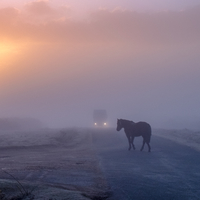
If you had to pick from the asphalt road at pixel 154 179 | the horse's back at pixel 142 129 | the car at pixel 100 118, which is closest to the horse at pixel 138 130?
the horse's back at pixel 142 129

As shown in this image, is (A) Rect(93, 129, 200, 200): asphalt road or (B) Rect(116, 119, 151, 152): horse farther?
(B) Rect(116, 119, 151, 152): horse

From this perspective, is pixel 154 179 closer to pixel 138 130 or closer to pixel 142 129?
pixel 142 129

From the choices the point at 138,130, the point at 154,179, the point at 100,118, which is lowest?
the point at 154,179

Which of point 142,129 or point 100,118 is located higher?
point 100,118

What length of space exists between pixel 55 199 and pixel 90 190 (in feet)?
6.46

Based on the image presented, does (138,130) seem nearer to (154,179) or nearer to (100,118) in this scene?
(154,179)

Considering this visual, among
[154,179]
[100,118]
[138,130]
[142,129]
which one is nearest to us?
[154,179]

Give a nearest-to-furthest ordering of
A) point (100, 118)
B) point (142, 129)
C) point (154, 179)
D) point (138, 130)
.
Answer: point (154, 179)
point (142, 129)
point (138, 130)
point (100, 118)

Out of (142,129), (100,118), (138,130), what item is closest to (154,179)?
(142,129)

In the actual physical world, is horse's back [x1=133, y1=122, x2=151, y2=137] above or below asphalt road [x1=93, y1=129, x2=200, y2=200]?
above

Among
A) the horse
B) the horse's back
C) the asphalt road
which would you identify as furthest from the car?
the asphalt road

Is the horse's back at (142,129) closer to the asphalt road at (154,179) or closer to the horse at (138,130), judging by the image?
the horse at (138,130)

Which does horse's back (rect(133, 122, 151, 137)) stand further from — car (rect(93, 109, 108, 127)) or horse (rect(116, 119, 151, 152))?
car (rect(93, 109, 108, 127))

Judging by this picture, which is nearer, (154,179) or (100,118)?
(154,179)
